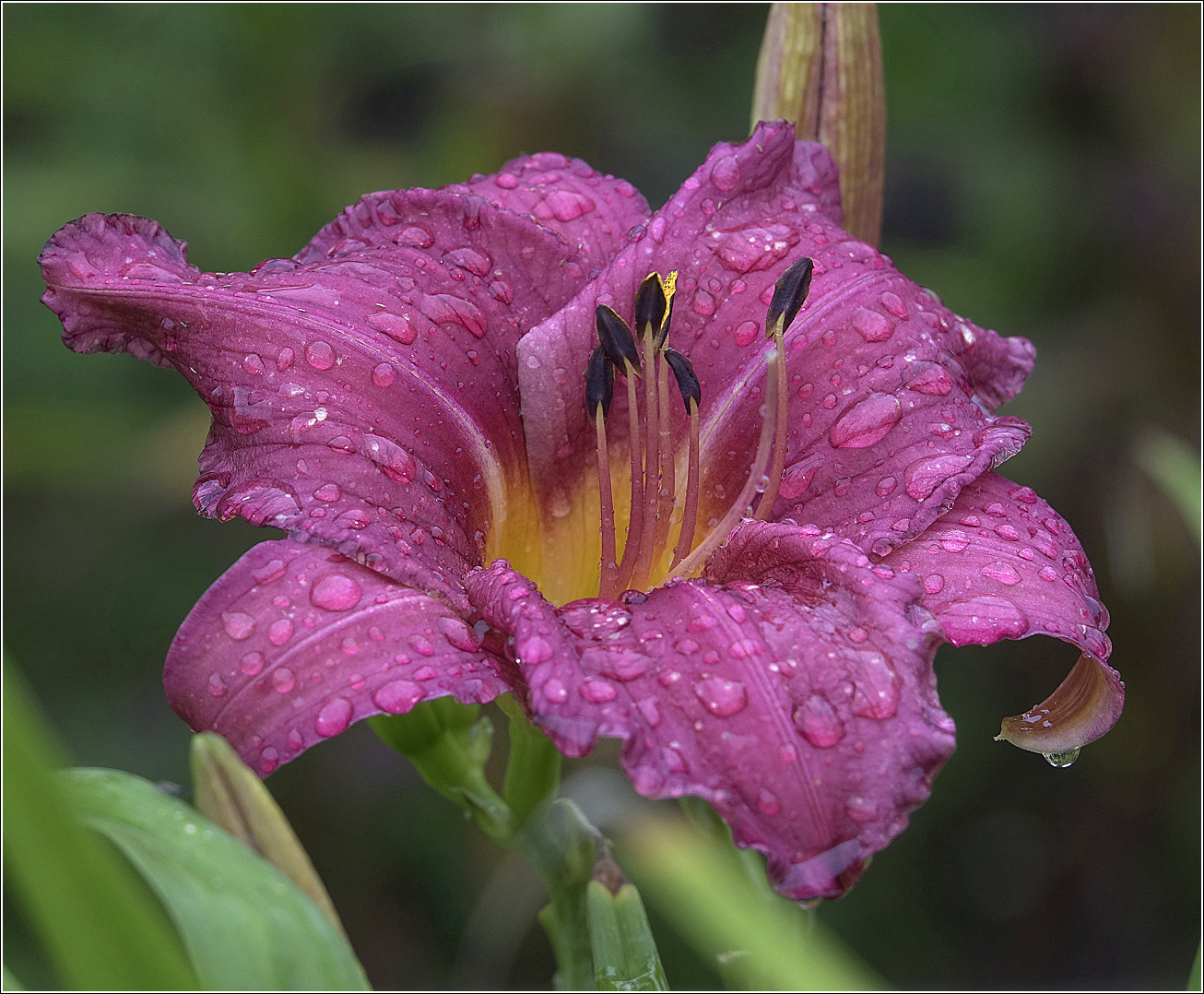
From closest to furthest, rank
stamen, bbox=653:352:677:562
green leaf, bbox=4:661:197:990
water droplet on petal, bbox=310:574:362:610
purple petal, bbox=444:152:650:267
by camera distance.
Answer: green leaf, bbox=4:661:197:990 < water droplet on petal, bbox=310:574:362:610 < stamen, bbox=653:352:677:562 < purple petal, bbox=444:152:650:267

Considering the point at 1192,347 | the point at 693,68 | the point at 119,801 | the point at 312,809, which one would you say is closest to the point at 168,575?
the point at 312,809

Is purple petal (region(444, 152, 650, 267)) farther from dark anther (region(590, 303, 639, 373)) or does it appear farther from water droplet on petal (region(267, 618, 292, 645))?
water droplet on petal (region(267, 618, 292, 645))

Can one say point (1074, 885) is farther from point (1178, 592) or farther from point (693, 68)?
point (693, 68)

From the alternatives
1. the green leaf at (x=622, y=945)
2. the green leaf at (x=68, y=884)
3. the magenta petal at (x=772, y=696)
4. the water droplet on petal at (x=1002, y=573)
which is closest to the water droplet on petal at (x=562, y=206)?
the magenta petal at (x=772, y=696)

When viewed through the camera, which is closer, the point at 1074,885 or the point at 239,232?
the point at 239,232

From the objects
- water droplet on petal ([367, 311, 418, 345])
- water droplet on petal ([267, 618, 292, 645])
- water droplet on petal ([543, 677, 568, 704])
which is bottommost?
water droplet on petal ([543, 677, 568, 704])

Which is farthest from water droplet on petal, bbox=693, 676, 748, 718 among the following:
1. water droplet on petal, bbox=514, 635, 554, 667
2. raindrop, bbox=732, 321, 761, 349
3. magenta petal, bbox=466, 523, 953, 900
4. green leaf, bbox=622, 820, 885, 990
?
raindrop, bbox=732, 321, 761, 349
